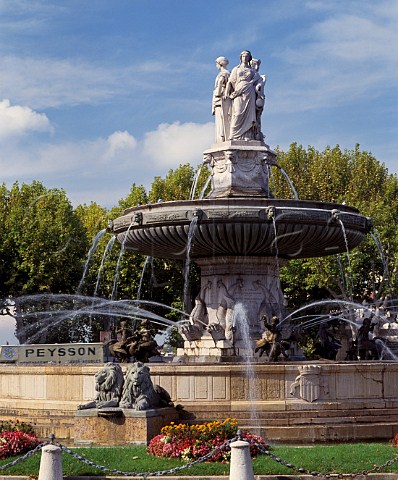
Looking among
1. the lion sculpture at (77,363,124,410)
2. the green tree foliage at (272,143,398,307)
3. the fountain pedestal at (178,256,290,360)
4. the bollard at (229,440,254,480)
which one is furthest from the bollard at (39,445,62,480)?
the green tree foliage at (272,143,398,307)

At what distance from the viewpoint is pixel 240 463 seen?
11.6 metres

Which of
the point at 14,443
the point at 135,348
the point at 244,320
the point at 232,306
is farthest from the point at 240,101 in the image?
the point at 14,443

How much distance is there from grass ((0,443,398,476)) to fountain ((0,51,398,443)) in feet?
7.13

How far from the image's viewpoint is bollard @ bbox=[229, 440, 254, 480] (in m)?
11.6

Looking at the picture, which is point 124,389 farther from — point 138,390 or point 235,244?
point 235,244

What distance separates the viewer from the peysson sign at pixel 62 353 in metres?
20.8

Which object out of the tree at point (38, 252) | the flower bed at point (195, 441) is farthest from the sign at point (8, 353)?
the tree at point (38, 252)

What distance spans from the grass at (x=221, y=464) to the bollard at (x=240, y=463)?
1.77 meters

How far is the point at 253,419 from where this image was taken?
17.2 m

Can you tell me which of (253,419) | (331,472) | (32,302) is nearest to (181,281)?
(32,302)

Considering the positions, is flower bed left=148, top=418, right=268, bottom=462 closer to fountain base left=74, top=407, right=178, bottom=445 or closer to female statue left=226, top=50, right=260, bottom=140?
fountain base left=74, top=407, right=178, bottom=445

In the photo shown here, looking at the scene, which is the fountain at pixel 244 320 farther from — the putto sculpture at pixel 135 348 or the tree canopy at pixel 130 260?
the tree canopy at pixel 130 260

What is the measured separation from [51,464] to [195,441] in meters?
3.09

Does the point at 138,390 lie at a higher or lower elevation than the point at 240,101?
lower
